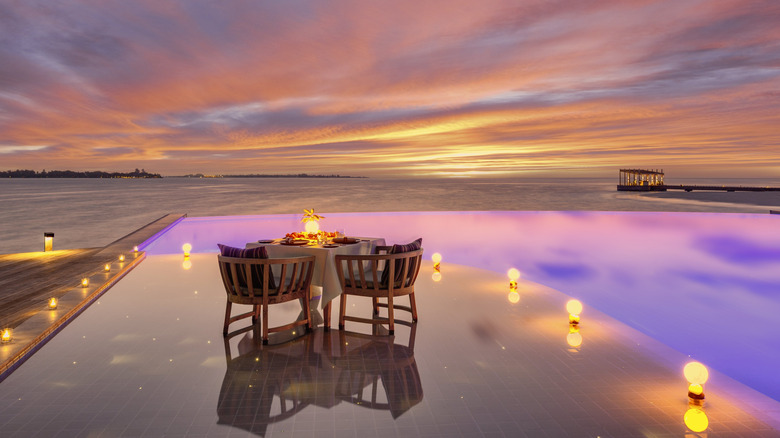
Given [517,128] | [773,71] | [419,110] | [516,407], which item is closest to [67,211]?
[419,110]

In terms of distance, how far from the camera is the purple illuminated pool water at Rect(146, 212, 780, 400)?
4.91 metres

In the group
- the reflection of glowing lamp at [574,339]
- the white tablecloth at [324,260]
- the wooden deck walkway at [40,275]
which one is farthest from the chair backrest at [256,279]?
the reflection of glowing lamp at [574,339]

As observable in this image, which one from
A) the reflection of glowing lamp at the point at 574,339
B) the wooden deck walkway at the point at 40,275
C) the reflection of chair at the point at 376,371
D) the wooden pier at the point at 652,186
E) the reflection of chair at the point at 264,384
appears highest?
the wooden pier at the point at 652,186

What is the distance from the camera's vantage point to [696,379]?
2529mm

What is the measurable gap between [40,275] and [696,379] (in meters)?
7.54

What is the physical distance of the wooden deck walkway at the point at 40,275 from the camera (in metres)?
4.52

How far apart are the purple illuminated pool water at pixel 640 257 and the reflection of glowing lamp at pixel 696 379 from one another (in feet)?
5.55

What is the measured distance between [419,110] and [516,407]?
13572 millimetres

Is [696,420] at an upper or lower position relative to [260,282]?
lower

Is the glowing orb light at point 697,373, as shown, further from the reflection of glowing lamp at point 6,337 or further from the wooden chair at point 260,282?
the reflection of glowing lamp at point 6,337

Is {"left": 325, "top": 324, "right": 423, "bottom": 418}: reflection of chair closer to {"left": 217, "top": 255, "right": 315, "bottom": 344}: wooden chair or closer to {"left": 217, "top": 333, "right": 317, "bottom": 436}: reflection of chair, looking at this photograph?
{"left": 217, "top": 333, "right": 317, "bottom": 436}: reflection of chair

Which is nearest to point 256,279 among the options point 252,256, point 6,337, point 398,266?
point 252,256

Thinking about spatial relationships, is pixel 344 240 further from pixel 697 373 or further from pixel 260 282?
pixel 697 373

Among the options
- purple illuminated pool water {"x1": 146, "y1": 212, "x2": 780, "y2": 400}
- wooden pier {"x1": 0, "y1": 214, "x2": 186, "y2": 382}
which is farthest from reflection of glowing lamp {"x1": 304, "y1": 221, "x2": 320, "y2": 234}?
purple illuminated pool water {"x1": 146, "y1": 212, "x2": 780, "y2": 400}
